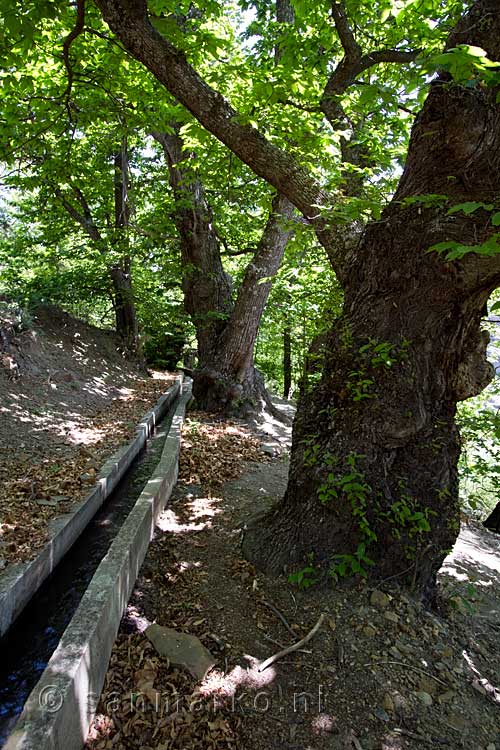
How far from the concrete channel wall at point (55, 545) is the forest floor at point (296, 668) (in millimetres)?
899

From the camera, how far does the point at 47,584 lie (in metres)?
3.85

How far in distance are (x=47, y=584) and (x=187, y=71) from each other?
4.86 m

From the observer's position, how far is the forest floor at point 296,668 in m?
2.23

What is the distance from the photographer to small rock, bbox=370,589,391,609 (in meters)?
2.97

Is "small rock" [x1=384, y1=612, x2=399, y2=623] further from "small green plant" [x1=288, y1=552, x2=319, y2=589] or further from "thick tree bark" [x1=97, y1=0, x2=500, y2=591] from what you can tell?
"small green plant" [x1=288, y1=552, x2=319, y2=589]

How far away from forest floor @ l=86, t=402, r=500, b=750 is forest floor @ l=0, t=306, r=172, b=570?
1425mm

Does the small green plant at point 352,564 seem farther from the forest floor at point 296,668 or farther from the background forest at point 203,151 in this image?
the background forest at point 203,151

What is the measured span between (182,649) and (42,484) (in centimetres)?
309

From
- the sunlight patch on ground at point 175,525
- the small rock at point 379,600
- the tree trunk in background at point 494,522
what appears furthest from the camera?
the tree trunk in background at point 494,522

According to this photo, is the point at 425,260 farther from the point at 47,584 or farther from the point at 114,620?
the point at 47,584

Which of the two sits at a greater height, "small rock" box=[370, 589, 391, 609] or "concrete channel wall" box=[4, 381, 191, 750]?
"small rock" box=[370, 589, 391, 609]

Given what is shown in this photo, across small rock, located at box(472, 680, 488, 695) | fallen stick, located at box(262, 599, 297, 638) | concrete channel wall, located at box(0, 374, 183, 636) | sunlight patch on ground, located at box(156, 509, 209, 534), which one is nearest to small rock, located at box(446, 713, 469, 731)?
small rock, located at box(472, 680, 488, 695)

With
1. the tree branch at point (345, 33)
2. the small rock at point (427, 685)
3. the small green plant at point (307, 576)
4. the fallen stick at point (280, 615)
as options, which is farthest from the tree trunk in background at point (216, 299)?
the small rock at point (427, 685)

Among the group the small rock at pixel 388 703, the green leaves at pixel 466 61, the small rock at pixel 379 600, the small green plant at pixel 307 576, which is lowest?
the small rock at pixel 388 703
